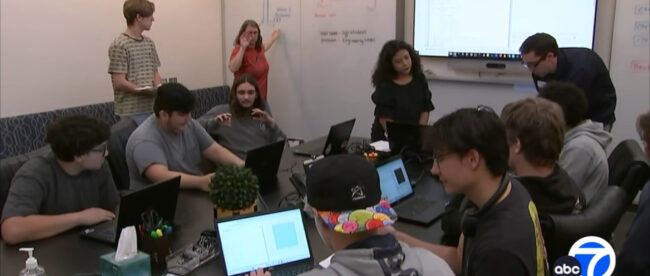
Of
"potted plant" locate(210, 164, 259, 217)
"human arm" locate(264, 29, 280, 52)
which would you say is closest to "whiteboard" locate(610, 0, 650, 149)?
"human arm" locate(264, 29, 280, 52)

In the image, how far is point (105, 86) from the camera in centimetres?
496

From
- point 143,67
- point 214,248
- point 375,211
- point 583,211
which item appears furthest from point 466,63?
point 375,211

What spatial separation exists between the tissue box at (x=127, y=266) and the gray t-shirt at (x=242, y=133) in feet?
6.08

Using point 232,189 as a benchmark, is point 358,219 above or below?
above

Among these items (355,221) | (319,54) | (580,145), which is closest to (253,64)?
(319,54)

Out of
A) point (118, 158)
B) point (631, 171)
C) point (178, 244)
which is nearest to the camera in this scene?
point (178, 244)

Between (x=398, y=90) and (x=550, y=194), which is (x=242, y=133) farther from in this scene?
(x=550, y=194)

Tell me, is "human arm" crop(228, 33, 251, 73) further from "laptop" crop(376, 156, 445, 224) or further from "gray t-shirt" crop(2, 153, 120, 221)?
"laptop" crop(376, 156, 445, 224)

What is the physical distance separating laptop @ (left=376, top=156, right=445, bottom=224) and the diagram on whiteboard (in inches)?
135

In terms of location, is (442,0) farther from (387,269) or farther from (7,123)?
(387,269)

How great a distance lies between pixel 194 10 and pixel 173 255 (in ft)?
14.2

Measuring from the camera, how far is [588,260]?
183cm

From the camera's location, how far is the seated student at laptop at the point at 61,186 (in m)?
2.03

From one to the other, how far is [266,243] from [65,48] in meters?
3.64
